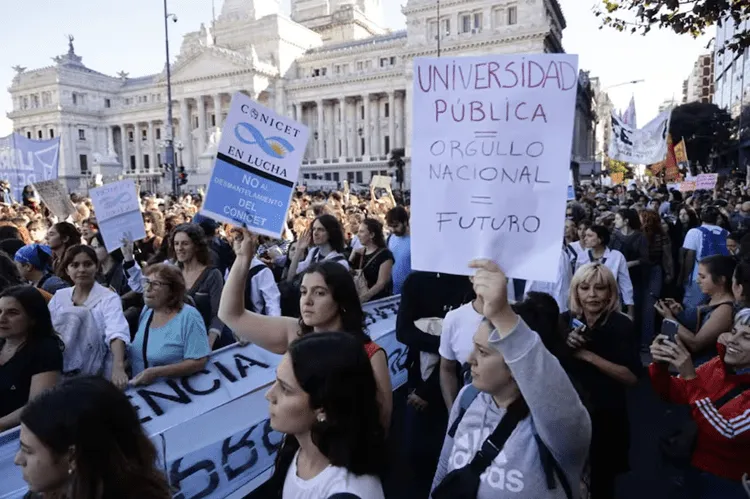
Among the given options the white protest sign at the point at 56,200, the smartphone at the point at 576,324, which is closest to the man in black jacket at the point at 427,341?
the smartphone at the point at 576,324

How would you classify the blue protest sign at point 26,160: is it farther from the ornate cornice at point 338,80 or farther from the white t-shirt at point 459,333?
the ornate cornice at point 338,80

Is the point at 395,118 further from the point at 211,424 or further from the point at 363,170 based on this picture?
the point at 211,424

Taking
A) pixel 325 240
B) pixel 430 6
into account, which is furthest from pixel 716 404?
pixel 430 6

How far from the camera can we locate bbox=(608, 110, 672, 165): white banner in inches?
508

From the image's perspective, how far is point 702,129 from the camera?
4975 centimetres

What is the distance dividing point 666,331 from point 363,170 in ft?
196

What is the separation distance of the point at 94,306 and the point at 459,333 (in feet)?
7.78

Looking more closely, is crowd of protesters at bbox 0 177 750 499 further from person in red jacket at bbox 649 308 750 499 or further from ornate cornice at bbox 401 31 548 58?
ornate cornice at bbox 401 31 548 58

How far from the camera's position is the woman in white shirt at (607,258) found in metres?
5.39

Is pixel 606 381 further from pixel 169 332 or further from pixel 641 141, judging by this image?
pixel 641 141

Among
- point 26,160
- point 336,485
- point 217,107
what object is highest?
point 217,107

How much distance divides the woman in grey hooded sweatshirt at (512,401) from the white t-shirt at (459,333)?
3.07ft

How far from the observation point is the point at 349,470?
5.67ft

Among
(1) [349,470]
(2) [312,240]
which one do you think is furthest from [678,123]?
(1) [349,470]
